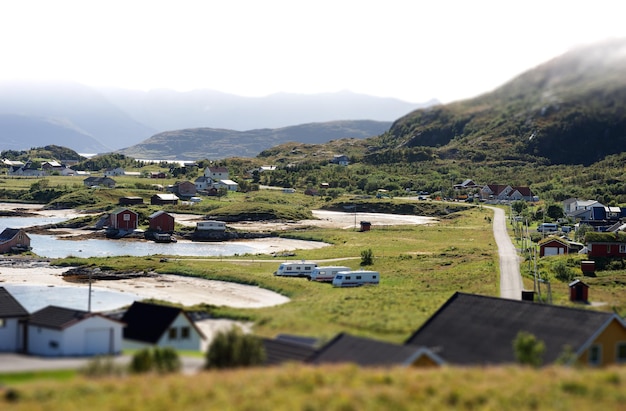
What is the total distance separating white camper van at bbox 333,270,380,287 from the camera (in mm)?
50750

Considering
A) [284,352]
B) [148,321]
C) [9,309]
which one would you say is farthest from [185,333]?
[284,352]

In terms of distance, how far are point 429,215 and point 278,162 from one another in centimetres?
8672

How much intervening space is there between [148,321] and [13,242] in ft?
148

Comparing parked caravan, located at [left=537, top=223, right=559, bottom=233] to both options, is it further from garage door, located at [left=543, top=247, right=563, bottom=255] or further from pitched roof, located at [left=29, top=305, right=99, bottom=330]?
pitched roof, located at [left=29, top=305, right=99, bottom=330]

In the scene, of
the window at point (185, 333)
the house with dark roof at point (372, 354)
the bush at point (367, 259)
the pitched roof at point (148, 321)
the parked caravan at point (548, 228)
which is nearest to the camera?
the house with dark roof at point (372, 354)

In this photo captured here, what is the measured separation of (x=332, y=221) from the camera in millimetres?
102938

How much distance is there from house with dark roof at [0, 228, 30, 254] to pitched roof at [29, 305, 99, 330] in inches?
1692

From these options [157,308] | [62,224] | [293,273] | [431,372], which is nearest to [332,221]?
[62,224]

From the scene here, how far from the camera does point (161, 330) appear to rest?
1159 inches

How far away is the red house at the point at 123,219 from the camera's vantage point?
89250 millimetres

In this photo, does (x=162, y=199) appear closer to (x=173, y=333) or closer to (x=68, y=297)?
(x=68, y=297)

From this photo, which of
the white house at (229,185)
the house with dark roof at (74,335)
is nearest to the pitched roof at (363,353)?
the house with dark roof at (74,335)

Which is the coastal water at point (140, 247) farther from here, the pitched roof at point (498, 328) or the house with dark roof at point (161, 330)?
the pitched roof at point (498, 328)

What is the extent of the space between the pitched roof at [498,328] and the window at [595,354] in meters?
0.49
